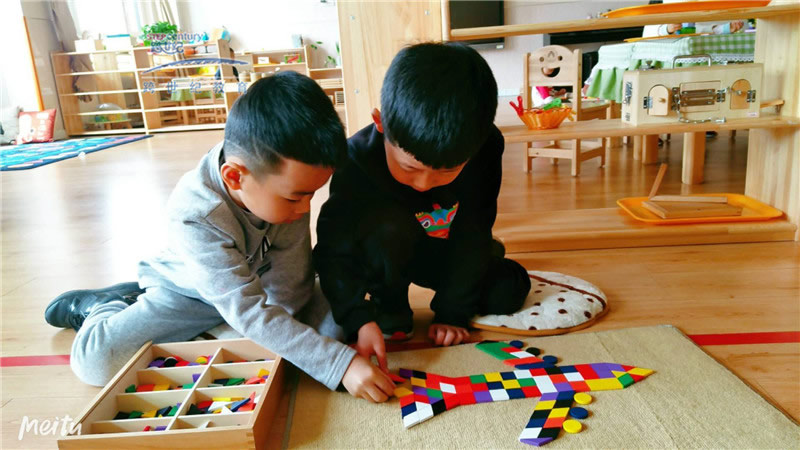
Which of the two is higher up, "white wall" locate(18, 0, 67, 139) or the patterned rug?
"white wall" locate(18, 0, 67, 139)

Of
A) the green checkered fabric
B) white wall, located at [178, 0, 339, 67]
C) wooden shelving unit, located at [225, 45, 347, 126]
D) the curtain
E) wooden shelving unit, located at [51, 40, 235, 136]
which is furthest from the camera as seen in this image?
white wall, located at [178, 0, 339, 67]

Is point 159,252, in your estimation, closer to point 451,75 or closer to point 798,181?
point 451,75

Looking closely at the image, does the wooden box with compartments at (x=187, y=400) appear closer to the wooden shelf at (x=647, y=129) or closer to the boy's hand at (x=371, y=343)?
the boy's hand at (x=371, y=343)

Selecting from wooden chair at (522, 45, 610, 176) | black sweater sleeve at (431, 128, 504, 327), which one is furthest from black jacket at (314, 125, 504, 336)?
wooden chair at (522, 45, 610, 176)

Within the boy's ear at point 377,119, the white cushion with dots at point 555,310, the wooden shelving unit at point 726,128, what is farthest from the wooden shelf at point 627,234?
the boy's ear at point 377,119

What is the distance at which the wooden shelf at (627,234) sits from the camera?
5.03 feet

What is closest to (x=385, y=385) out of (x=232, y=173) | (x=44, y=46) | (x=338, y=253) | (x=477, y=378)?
(x=477, y=378)

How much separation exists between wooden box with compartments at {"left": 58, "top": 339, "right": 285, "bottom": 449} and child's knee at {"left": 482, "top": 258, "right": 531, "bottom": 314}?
1.40 ft

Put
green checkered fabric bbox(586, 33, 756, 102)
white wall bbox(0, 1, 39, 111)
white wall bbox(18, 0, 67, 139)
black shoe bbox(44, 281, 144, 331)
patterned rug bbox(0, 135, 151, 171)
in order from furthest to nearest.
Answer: white wall bbox(18, 0, 67, 139)
white wall bbox(0, 1, 39, 111)
patterned rug bbox(0, 135, 151, 171)
green checkered fabric bbox(586, 33, 756, 102)
black shoe bbox(44, 281, 144, 331)

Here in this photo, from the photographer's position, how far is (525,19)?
6902 millimetres

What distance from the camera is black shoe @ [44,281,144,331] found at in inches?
47.3

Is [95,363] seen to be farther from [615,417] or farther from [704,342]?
[704,342]

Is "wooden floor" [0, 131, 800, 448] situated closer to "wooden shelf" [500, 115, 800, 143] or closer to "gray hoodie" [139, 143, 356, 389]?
"gray hoodie" [139, 143, 356, 389]

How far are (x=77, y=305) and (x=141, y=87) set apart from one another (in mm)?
5233
